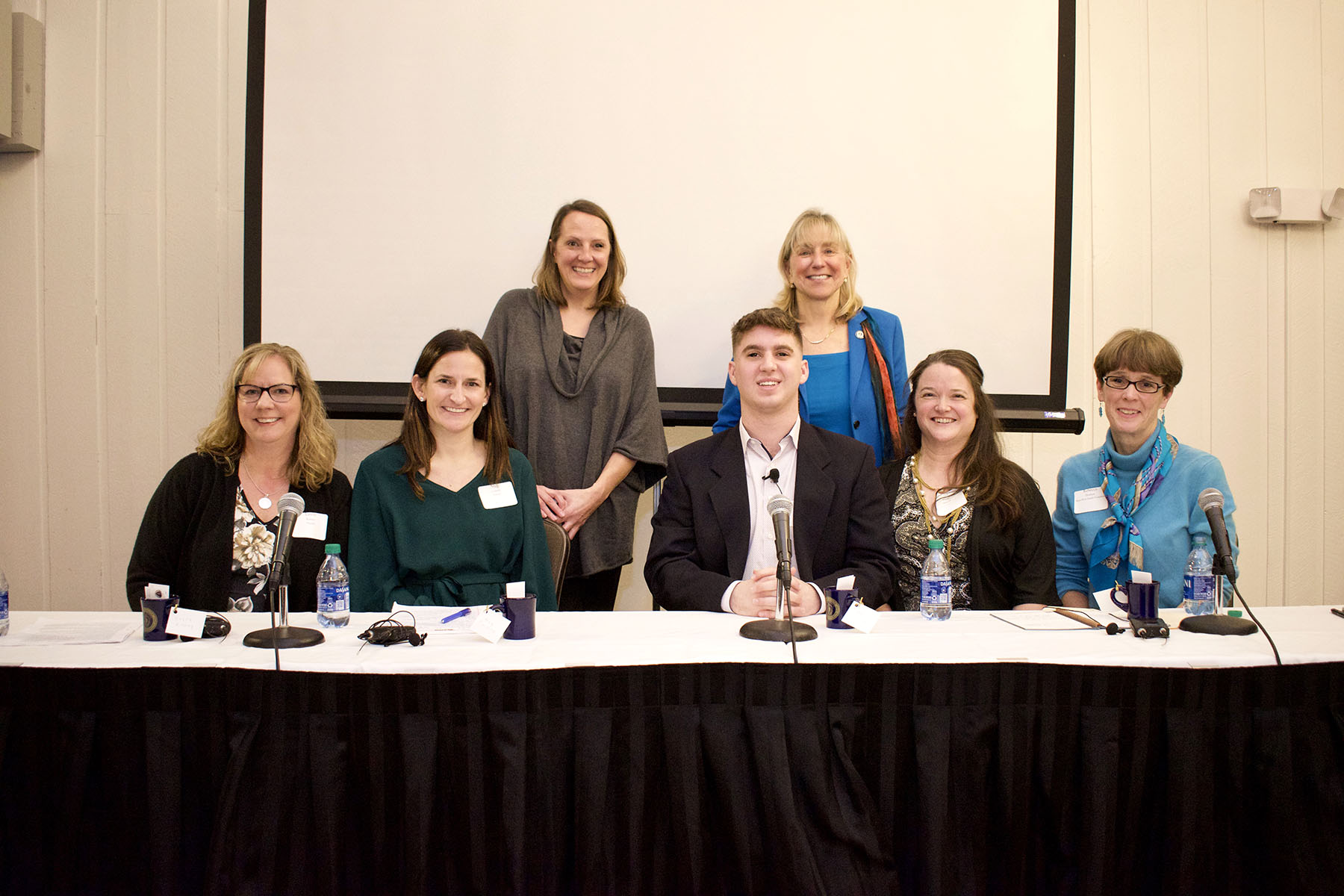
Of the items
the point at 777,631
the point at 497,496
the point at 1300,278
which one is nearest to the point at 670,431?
the point at 497,496

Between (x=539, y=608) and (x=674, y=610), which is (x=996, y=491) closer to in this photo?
(x=674, y=610)

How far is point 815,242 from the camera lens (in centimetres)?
265

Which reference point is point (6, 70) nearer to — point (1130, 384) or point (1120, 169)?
point (1130, 384)

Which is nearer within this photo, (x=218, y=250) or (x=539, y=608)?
(x=539, y=608)

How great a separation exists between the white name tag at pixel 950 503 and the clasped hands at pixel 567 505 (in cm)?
103

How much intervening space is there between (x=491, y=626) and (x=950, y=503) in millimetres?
1274

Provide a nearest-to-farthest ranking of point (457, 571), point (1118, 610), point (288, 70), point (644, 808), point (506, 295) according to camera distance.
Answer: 1. point (644, 808)
2. point (1118, 610)
3. point (457, 571)
4. point (506, 295)
5. point (288, 70)

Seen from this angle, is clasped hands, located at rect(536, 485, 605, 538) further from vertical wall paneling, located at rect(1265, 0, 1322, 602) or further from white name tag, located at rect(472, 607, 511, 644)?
vertical wall paneling, located at rect(1265, 0, 1322, 602)

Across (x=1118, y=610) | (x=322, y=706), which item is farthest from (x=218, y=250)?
(x=1118, y=610)

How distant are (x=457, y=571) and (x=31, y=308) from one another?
98.3 inches

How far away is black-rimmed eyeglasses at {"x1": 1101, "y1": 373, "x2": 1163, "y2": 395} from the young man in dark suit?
726 millimetres

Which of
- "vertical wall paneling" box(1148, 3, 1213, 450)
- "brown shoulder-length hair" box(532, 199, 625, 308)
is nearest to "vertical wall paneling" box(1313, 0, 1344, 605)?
"vertical wall paneling" box(1148, 3, 1213, 450)

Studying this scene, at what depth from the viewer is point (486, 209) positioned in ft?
10.2

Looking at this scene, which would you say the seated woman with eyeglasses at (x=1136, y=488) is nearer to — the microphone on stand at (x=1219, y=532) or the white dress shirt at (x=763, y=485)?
the microphone on stand at (x=1219, y=532)
